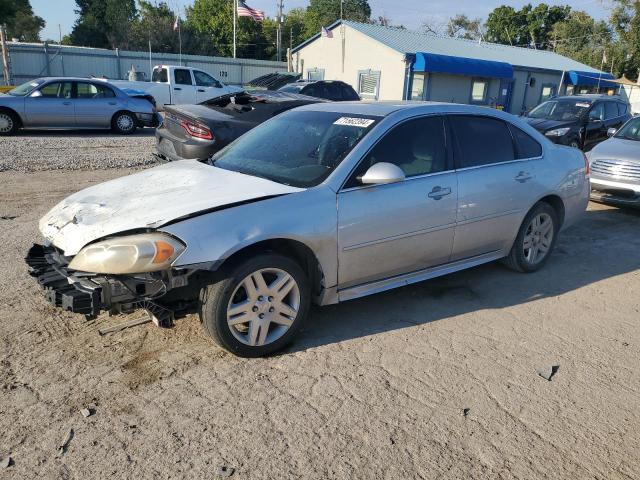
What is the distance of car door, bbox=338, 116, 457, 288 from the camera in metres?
3.78

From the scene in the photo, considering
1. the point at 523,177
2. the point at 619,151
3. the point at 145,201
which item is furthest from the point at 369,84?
the point at 145,201

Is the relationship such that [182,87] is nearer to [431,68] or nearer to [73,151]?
[73,151]

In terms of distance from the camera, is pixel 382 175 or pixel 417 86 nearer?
pixel 382 175

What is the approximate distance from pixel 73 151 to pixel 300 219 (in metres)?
9.68

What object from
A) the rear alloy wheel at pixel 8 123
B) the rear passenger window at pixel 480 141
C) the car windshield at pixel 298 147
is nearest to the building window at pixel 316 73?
the rear alloy wheel at pixel 8 123

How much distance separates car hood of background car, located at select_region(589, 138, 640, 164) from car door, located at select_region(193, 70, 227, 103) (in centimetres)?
1466

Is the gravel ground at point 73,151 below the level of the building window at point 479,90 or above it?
below

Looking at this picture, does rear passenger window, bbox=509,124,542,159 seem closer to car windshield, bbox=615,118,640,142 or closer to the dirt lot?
the dirt lot

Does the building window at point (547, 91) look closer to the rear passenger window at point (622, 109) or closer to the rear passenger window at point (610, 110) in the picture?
the rear passenger window at point (622, 109)

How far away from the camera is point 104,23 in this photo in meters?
51.8

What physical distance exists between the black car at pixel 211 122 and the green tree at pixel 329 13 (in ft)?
220

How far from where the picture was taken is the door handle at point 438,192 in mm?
4195

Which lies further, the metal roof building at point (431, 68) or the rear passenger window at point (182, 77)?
the metal roof building at point (431, 68)

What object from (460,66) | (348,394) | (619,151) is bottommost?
(348,394)
